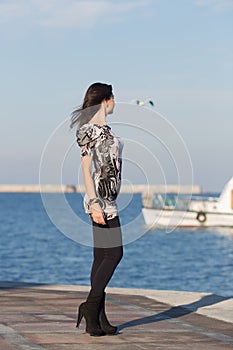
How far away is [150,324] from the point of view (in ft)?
29.5

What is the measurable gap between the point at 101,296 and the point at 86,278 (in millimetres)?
30505

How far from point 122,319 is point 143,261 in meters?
43.5

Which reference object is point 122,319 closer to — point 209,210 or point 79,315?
point 79,315

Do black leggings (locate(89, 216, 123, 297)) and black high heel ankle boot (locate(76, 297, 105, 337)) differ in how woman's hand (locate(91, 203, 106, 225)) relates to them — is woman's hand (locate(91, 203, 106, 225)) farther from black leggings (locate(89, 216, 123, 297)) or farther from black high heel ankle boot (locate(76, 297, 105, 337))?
black high heel ankle boot (locate(76, 297, 105, 337))

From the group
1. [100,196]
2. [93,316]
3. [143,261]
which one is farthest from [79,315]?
[143,261]

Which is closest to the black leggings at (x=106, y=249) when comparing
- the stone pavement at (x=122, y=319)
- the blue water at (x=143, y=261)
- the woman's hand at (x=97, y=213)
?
the woman's hand at (x=97, y=213)

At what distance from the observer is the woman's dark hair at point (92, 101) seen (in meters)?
8.34

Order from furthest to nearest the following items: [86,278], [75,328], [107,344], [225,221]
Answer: [225,221] → [86,278] → [75,328] → [107,344]

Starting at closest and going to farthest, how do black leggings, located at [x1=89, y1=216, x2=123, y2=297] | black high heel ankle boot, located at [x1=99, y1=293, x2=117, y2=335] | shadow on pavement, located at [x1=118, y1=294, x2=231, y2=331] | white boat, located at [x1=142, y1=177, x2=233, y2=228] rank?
black leggings, located at [x1=89, y1=216, x2=123, y2=297], black high heel ankle boot, located at [x1=99, y1=293, x2=117, y2=335], shadow on pavement, located at [x1=118, y1=294, x2=231, y2=331], white boat, located at [x1=142, y1=177, x2=233, y2=228]

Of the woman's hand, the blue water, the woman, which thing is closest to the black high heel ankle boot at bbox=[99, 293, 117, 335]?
the woman

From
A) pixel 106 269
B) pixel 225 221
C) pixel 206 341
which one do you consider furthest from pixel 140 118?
pixel 225 221

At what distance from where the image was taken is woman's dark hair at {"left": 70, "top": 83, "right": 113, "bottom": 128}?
27.3 ft

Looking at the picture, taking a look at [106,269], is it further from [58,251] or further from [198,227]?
[198,227]

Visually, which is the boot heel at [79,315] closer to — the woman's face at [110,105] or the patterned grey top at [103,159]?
the patterned grey top at [103,159]
